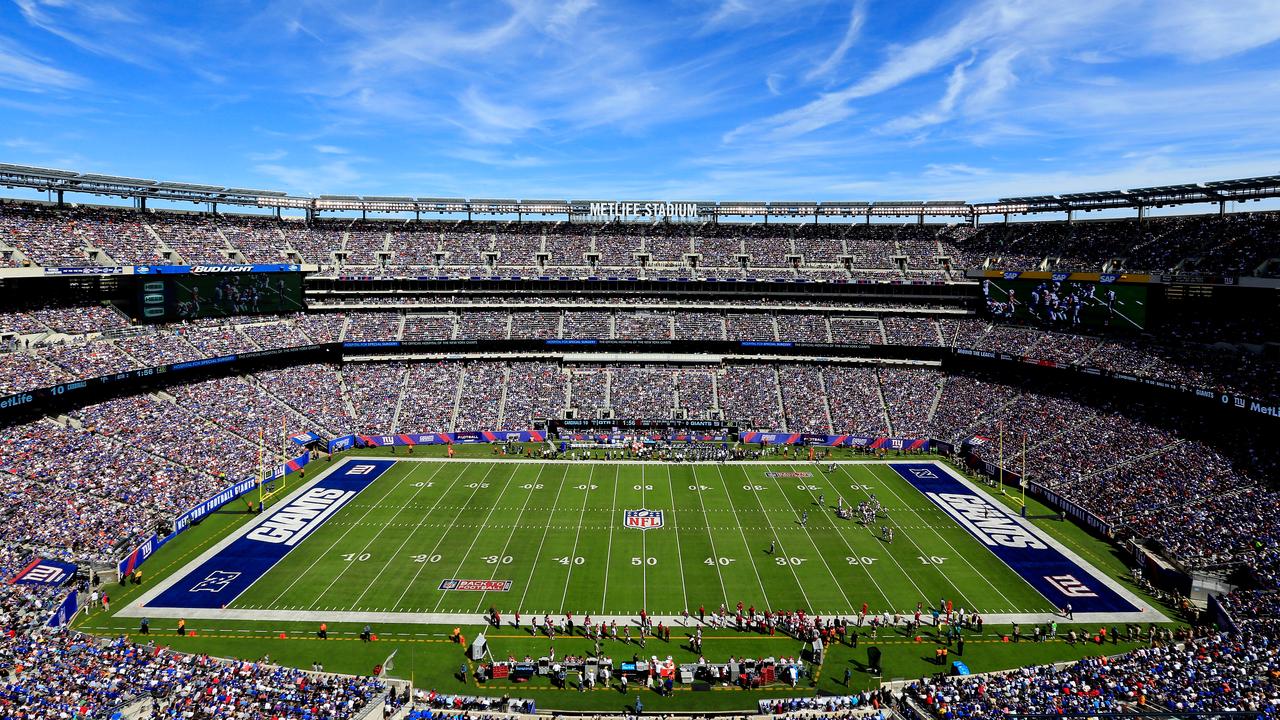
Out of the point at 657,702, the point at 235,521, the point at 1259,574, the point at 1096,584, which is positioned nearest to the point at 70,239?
the point at 235,521

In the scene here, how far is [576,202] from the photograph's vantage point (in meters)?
77.3

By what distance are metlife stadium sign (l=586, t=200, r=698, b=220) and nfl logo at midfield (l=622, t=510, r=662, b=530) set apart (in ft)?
151

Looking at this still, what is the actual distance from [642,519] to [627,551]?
4.36 m

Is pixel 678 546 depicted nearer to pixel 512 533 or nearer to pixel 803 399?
pixel 512 533

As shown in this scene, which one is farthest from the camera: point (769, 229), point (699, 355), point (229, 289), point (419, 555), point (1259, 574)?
point (769, 229)

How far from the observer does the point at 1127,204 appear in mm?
59281

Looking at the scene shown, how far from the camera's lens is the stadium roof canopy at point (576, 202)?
51.6 metres

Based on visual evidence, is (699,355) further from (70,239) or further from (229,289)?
(70,239)

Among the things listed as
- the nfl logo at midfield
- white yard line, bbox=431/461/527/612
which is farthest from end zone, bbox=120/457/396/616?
the nfl logo at midfield

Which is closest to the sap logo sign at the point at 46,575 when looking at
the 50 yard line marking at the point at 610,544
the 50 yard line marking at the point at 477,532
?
the 50 yard line marking at the point at 477,532

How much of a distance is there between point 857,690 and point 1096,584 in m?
15.3

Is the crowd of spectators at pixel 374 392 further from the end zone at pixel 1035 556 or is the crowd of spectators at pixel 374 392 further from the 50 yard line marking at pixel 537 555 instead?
the end zone at pixel 1035 556

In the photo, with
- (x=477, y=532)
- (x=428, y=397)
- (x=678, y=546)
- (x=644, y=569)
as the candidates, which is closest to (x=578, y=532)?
(x=477, y=532)

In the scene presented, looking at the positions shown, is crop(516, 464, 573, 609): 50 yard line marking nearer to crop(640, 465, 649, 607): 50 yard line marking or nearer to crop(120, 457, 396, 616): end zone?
crop(640, 465, 649, 607): 50 yard line marking
